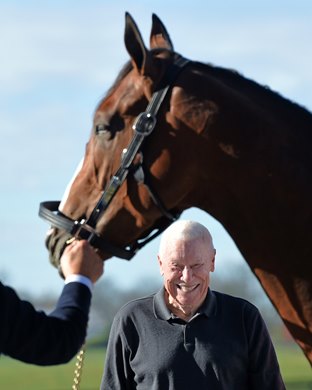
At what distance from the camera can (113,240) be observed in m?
5.86

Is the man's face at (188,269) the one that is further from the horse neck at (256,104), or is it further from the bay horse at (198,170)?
the horse neck at (256,104)

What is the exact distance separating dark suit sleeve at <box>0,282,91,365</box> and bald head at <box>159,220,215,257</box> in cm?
78

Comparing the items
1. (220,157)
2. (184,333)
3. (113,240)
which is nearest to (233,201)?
(220,157)

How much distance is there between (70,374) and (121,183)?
1750 inches

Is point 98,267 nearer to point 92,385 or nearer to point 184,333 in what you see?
point 184,333

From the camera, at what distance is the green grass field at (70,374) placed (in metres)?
43.3

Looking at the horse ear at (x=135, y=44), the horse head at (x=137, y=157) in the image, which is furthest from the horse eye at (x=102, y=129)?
the horse ear at (x=135, y=44)

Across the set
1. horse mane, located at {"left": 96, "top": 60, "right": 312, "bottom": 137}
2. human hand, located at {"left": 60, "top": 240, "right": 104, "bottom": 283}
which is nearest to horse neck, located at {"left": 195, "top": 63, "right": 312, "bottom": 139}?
horse mane, located at {"left": 96, "top": 60, "right": 312, "bottom": 137}

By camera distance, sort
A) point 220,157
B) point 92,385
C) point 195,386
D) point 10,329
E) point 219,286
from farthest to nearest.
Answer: point 92,385
point 219,286
point 220,157
point 195,386
point 10,329

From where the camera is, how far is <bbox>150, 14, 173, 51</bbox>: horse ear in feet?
20.6

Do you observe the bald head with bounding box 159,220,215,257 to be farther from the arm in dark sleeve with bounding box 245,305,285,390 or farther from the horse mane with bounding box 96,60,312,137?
the horse mane with bounding box 96,60,312,137

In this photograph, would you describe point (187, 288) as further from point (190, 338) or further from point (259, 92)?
point (259, 92)

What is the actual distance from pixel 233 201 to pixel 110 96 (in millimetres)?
928

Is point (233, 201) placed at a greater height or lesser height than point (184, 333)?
greater
